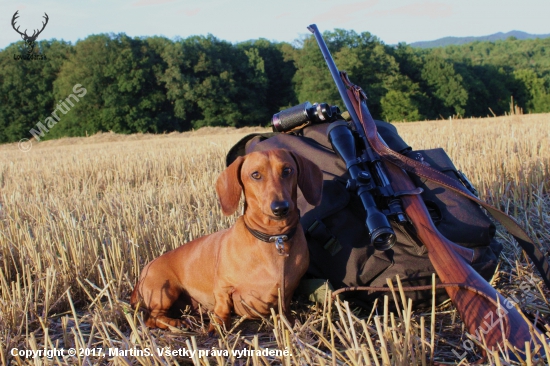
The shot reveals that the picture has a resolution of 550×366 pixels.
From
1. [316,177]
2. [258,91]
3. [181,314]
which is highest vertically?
[258,91]

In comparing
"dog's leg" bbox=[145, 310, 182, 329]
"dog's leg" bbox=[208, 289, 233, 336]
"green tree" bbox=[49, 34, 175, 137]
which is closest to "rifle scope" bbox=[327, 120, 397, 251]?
"dog's leg" bbox=[208, 289, 233, 336]

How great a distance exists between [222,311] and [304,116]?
163 centimetres

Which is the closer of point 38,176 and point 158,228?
point 158,228

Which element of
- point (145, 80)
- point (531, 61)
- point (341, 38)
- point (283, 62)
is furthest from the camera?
point (531, 61)

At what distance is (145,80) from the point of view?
139ft

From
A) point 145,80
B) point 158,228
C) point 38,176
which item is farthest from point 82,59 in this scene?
point 158,228

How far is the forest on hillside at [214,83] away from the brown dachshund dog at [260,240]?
36504 millimetres

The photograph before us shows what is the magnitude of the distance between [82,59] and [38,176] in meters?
37.2

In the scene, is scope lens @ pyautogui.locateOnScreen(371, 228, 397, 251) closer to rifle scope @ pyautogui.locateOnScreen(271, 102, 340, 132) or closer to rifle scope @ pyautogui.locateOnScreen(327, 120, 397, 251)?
rifle scope @ pyautogui.locateOnScreen(327, 120, 397, 251)

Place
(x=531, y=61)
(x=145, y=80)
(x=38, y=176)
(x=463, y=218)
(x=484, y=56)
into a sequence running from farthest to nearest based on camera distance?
1. (x=484, y=56)
2. (x=531, y=61)
3. (x=145, y=80)
4. (x=38, y=176)
5. (x=463, y=218)

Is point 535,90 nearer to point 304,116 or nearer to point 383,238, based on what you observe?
point 304,116

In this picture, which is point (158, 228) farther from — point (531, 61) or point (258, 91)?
point (531, 61)

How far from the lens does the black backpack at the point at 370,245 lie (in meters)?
2.71

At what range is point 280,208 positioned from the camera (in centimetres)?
227
